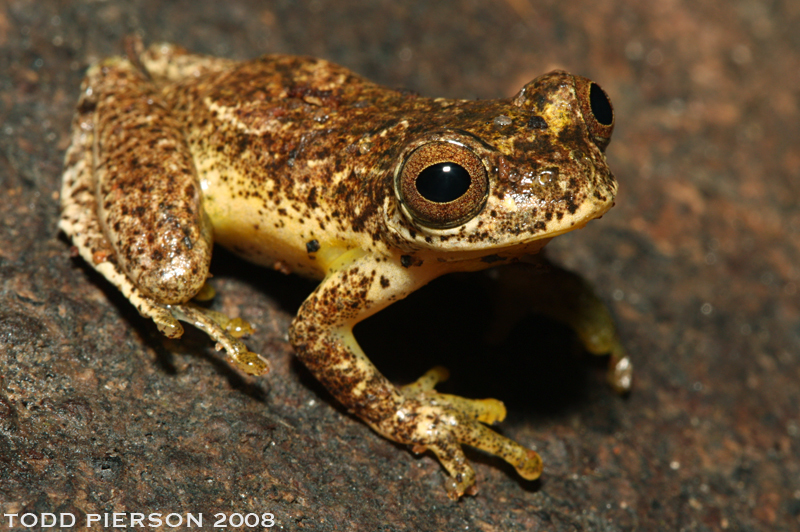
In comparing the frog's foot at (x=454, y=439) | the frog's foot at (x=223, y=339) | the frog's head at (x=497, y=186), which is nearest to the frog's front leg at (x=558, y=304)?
the frog's foot at (x=454, y=439)

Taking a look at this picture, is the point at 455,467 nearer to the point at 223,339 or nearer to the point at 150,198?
the point at 223,339

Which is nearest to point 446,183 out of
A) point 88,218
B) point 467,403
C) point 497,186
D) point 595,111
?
point 497,186

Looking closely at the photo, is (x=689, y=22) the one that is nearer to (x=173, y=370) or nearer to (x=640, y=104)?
(x=640, y=104)

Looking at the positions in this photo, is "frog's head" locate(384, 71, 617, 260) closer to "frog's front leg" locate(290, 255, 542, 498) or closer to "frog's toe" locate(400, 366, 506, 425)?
"frog's front leg" locate(290, 255, 542, 498)

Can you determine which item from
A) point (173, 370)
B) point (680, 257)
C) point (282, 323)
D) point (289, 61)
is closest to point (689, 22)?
point (680, 257)

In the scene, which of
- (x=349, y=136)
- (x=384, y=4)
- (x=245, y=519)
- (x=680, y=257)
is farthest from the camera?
(x=384, y=4)

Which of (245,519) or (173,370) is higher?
(173,370)
